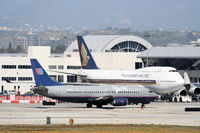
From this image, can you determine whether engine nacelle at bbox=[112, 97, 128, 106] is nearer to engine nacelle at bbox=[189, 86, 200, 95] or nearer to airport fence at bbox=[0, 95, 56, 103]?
airport fence at bbox=[0, 95, 56, 103]

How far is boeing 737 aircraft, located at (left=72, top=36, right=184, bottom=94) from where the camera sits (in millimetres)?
126250

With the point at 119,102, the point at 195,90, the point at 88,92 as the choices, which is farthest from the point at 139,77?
the point at 88,92

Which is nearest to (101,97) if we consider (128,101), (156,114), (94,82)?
(128,101)

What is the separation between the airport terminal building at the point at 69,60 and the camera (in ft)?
520

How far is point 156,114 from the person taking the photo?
285 ft

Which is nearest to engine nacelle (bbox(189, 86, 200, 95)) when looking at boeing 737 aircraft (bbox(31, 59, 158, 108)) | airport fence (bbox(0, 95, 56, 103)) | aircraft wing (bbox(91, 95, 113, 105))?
boeing 737 aircraft (bbox(31, 59, 158, 108))

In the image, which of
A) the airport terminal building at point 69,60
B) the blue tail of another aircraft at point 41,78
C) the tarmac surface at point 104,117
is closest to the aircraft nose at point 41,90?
the blue tail of another aircraft at point 41,78

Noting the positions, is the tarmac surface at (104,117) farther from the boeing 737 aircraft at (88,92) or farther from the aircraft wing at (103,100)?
the aircraft wing at (103,100)

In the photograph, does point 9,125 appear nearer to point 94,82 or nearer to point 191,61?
point 94,82

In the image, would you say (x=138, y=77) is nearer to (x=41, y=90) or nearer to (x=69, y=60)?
(x=41, y=90)

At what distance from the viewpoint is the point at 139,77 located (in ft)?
426

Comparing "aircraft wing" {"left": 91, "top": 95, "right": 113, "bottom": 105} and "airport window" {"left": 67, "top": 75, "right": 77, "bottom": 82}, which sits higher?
"airport window" {"left": 67, "top": 75, "right": 77, "bottom": 82}

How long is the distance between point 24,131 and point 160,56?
106187 mm

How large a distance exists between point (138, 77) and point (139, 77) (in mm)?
210
